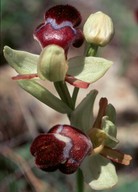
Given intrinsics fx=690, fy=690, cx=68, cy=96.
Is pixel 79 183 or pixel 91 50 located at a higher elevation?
pixel 91 50

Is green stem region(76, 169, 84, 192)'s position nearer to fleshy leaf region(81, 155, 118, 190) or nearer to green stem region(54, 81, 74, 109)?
fleshy leaf region(81, 155, 118, 190)

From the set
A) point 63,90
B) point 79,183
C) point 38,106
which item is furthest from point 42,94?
point 38,106

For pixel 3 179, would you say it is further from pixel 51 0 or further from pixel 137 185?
pixel 51 0

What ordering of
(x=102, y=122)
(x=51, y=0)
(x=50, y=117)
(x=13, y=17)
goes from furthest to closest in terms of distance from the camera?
1. (x=51, y=0)
2. (x=13, y=17)
3. (x=50, y=117)
4. (x=102, y=122)

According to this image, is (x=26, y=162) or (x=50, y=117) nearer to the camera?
(x=26, y=162)

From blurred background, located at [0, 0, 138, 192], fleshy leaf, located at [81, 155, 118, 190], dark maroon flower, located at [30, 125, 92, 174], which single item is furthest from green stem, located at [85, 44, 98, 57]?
blurred background, located at [0, 0, 138, 192]

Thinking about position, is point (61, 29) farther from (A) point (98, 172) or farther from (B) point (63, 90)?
(A) point (98, 172)

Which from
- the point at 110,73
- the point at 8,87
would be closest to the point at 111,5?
the point at 110,73
